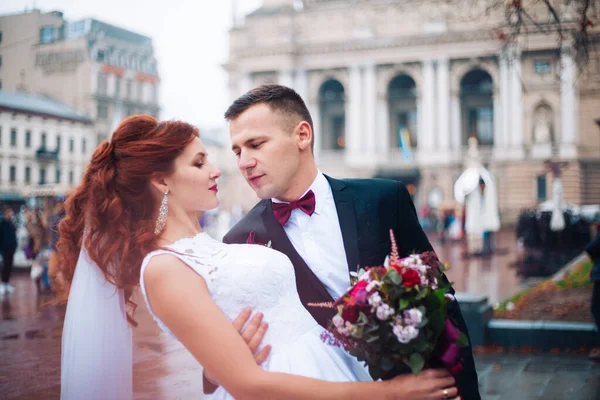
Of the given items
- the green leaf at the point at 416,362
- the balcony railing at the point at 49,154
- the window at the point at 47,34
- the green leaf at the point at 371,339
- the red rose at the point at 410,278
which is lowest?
the green leaf at the point at 416,362

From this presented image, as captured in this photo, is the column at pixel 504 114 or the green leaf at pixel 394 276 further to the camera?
the column at pixel 504 114

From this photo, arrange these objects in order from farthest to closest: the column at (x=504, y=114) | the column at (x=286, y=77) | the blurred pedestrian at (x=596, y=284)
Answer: the column at (x=286, y=77), the column at (x=504, y=114), the blurred pedestrian at (x=596, y=284)

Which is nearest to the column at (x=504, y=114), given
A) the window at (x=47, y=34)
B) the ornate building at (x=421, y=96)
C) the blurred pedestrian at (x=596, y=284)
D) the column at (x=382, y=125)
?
the ornate building at (x=421, y=96)

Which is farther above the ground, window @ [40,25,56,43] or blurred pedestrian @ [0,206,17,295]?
window @ [40,25,56,43]

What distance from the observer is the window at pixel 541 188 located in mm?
46188

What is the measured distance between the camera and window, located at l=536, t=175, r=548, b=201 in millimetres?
46188

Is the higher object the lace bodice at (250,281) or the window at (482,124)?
the window at (482,124)

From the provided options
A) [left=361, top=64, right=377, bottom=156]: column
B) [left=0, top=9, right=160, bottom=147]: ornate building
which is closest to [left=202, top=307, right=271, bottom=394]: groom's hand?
[left=0, top=9, right=160, bottom=147]: ornate building

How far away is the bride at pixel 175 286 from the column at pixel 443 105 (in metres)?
47.4

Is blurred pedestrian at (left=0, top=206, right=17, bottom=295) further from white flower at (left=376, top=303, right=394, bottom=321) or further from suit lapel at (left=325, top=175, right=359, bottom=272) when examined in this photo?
white flower at (left=376, top=303, right=394, bottom=321)

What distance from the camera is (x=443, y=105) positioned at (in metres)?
49.4

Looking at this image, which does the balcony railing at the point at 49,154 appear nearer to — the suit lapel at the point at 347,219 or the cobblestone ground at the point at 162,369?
the cobblestone ground at the point at 162,369

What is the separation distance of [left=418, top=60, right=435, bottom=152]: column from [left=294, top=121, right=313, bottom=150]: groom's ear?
47.0 meters

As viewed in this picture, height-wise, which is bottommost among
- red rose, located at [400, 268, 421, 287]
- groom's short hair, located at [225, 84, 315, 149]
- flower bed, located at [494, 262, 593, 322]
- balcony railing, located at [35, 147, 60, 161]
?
flower bed, located at [494, 262, 593, 322]
